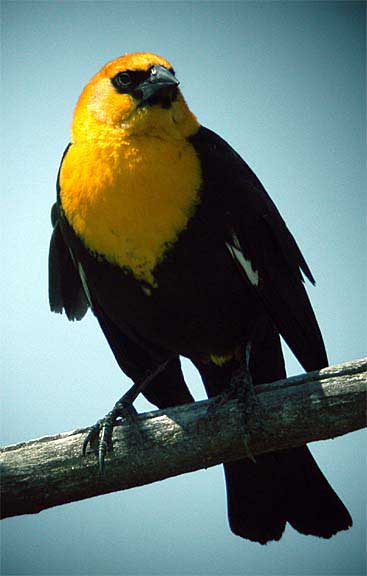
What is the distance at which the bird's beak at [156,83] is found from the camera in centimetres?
349

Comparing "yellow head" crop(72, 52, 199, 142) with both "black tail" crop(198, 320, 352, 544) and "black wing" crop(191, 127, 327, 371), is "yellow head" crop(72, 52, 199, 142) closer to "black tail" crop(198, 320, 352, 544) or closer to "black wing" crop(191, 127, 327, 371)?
"black wing" crop(191, 127, 327, 371)

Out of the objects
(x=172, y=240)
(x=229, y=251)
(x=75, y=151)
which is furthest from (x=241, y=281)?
(x=75, y=151)

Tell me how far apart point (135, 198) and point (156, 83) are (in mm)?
573

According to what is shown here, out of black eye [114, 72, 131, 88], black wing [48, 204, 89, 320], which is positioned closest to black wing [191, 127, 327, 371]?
black eye [114, 72, 131, 88]

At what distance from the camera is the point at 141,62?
3.63 meters

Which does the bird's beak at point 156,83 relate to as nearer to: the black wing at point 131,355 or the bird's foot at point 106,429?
the black wing at point 131,355

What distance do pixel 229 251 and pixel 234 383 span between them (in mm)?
613

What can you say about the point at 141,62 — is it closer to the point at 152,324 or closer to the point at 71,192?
the point at 71,192

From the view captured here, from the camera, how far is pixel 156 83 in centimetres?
351

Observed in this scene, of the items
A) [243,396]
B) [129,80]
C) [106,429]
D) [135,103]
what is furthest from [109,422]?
[129,80]

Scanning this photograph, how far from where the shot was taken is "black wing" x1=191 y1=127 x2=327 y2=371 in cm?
355

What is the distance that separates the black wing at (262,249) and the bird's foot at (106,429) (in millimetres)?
818

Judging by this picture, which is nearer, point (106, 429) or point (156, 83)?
point (106, 429)

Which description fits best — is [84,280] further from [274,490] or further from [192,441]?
[274,490]
